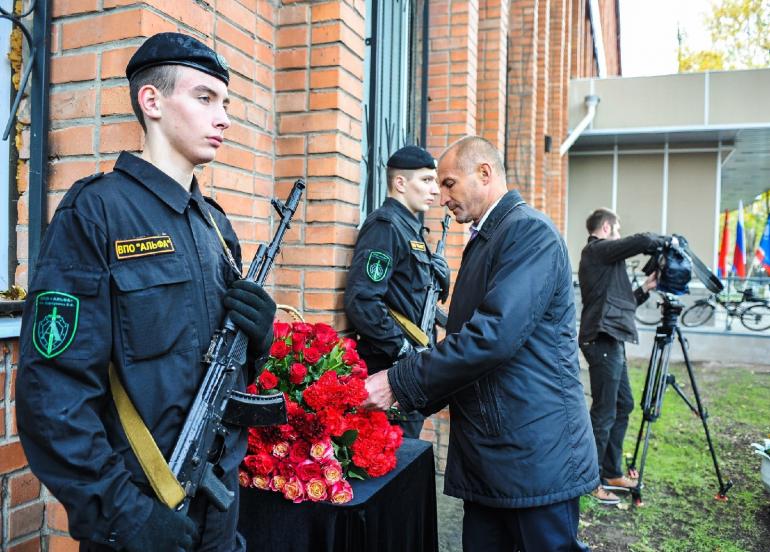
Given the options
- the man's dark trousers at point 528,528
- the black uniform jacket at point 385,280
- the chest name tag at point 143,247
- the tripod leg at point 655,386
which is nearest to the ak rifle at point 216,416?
the chest name tag at point 143,247

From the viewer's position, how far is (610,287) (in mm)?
4559

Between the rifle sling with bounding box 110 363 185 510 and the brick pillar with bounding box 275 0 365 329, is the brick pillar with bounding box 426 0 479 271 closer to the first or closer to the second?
the brick pillar with bounding box 275 0 365 329

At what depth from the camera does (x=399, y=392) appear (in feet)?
7.11

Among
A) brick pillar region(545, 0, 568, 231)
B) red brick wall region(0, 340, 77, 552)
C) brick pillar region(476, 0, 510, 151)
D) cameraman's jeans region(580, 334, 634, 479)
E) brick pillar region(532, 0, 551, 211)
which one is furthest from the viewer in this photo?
brick pillar region(545, 0, 568, 231)

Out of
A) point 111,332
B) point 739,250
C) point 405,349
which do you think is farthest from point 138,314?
point 739,250

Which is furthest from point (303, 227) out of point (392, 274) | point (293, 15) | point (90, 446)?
point (90, 446)

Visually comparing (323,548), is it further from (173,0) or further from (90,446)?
(173,0)

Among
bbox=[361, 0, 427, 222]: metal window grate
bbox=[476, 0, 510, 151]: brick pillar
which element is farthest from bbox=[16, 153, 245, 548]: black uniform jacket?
bbox=[476, 0, 510, 151]: brick pillar

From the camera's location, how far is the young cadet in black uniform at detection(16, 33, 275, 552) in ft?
3.94

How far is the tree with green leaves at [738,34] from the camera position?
69.1 feet

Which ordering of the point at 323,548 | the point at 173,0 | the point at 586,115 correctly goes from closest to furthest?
A: the point at 323,548 → the point at 173,0 → the point at 586,115

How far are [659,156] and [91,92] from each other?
1492 centimetres

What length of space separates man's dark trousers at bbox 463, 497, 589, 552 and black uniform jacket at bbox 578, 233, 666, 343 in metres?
2.51

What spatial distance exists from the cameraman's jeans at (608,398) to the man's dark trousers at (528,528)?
225cm
